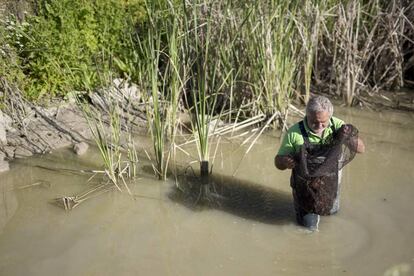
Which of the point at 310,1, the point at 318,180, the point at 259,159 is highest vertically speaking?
the point at 310,1

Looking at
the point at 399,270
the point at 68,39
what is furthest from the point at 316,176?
the point at 68,39

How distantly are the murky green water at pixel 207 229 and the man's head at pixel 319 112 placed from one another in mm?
Answer: 727

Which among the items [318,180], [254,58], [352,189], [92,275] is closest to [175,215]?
[92,275]

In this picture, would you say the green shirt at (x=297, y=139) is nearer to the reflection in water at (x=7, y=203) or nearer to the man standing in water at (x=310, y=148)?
the man standing in water at (x=310, y=148)

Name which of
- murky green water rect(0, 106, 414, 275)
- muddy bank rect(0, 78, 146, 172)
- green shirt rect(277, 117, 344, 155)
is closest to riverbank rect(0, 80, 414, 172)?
muddy bank rect(0, 78, 146, 172)

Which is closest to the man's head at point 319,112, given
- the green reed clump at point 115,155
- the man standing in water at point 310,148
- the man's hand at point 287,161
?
the man standing in water at point 310,148

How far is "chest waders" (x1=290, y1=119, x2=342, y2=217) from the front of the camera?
3.45 metres

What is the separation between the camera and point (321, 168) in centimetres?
344

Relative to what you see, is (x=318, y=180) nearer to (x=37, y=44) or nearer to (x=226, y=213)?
(x=226, y=213)

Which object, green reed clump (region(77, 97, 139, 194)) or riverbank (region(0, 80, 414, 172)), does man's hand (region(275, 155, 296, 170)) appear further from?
riverbank (region(0, 80, 414, 172))

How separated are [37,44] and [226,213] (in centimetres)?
253

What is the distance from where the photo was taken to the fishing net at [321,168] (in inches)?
136

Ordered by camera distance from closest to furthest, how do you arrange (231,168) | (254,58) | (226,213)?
(226,213)
(231,168)
(254,58)

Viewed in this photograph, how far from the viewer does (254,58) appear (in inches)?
197
